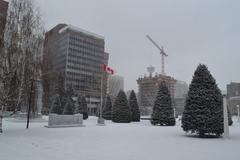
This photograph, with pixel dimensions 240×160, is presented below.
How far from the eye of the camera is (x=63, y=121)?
2156 cm

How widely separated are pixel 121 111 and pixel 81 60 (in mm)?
81017

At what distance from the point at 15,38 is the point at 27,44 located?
953mm

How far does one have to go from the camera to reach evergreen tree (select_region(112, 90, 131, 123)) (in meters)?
31.4

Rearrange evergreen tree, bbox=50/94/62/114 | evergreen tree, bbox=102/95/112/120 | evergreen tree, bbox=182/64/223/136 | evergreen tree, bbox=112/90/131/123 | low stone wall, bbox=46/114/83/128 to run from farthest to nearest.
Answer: evergreen tree, bbox=50/94/62/114
evergreen tree, bbox=102/95/112/120
evergreen tree, bbox=112/90/131/123
low stone wall, bbox=46/114/83/128
evergreen tree, bbox=182/64/223/136

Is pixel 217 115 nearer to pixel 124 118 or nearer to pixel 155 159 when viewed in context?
pixel 155 159

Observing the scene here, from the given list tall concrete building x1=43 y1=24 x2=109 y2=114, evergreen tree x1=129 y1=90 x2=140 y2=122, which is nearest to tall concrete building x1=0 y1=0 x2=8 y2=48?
evergreen tree x1=129 y1=90 x2=140 y2=122

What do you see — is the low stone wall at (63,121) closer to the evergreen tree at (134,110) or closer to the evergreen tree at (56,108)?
the evergreen tree at (134,110)

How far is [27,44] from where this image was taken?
1588 centimetres

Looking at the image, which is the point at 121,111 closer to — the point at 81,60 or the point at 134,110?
the point at 134,110

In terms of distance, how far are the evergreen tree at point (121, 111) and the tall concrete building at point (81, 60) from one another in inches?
2725

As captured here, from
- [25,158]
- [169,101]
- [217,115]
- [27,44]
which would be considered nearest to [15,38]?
[27,44]

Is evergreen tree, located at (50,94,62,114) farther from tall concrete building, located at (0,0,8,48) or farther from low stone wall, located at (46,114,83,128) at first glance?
tall concrete building, located at (0,0,8,48)

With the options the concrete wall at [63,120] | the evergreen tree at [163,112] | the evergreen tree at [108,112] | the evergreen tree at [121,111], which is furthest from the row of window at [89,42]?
the concrete wall at [63,120]

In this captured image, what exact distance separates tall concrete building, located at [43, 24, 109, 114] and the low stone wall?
7895 centimetres
